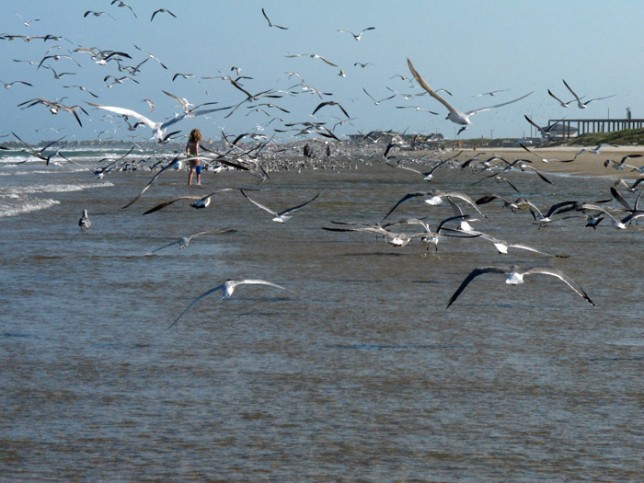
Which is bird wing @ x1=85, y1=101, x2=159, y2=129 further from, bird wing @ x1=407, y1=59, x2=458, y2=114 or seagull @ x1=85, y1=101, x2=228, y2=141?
bird wing @ x1=407, y1=59, x2=458, y2=114

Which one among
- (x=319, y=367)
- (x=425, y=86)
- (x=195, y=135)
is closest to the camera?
(x=319, y=367)

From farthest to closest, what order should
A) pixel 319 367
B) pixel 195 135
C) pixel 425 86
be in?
1. pixel 195 135
2. pixel 425 86
3. pixel 319 367

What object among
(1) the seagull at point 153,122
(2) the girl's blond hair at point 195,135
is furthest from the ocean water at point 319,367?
(2) the girl's blond hair at point 195,135

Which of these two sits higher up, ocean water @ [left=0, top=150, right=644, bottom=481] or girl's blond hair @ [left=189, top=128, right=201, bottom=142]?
girl's blond hair @ [left=189, top=128, right=201, bottom=142]

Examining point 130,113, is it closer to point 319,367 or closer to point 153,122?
point 153,122

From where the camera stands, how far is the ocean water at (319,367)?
19.7ft

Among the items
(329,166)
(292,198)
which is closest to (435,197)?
(292,198)

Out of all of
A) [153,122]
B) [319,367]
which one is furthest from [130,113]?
[319,367]

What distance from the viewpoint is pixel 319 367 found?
8.13m

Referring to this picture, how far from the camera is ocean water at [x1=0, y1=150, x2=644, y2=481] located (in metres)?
6.00

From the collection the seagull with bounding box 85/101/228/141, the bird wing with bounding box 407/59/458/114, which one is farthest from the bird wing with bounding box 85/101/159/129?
the bird wing with bounding box 407/59/458/114

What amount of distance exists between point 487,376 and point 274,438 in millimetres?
2081

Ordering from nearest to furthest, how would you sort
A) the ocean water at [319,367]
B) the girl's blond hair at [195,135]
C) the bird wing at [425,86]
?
the ocean water at [319,367] → the bird wing at [425,86] → the girl's blond hair at [195,135]

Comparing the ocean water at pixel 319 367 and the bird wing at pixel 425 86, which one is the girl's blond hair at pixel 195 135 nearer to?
the ocean water at pixel 319 367
